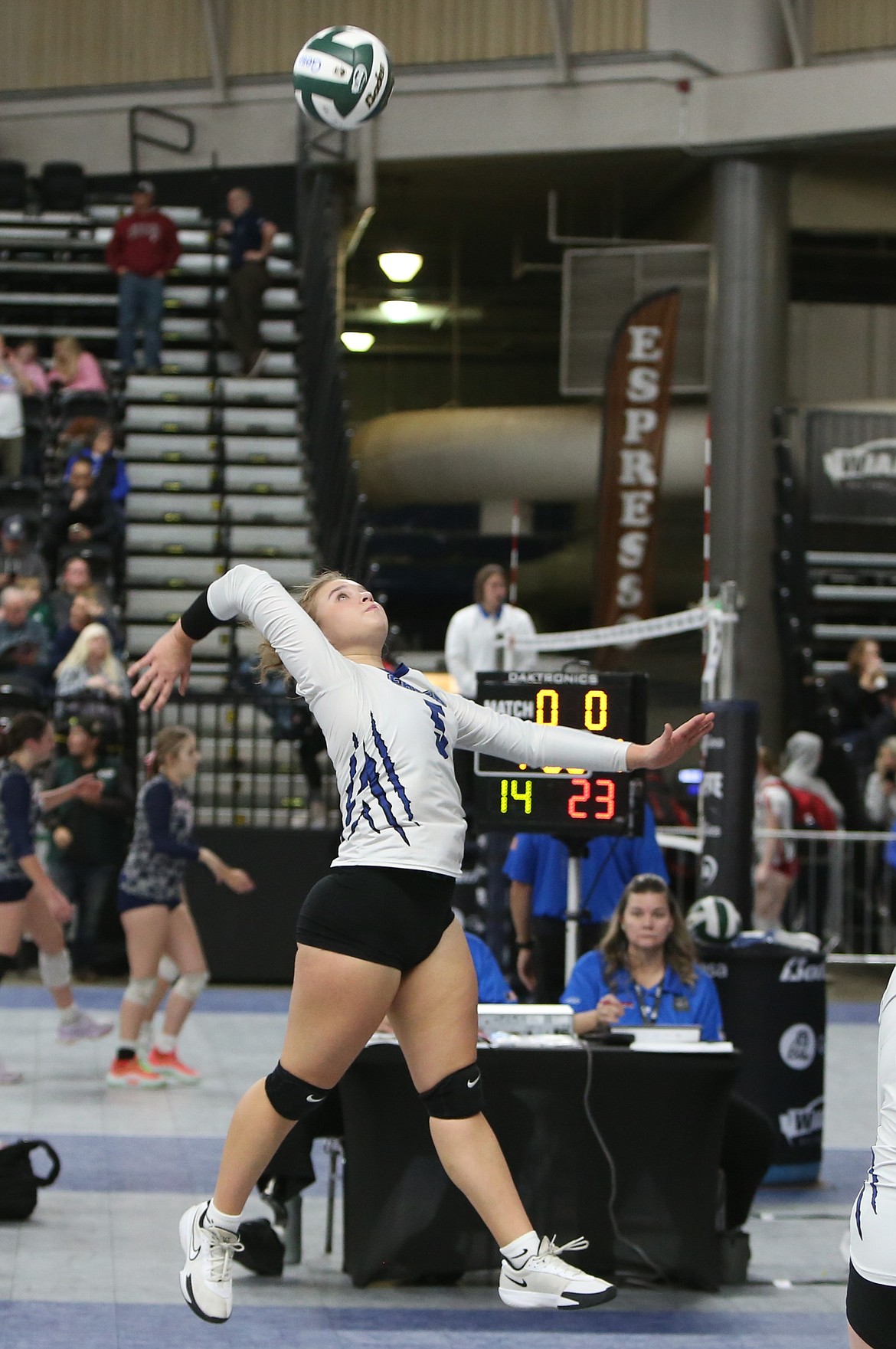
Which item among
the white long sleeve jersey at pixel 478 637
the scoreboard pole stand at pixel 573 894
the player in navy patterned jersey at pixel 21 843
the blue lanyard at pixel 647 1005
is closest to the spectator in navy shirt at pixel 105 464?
the white long sleeve jersey at pixel 478 637

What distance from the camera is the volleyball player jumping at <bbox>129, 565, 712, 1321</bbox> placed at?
13.6ft

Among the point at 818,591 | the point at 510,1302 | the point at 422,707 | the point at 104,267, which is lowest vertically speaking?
the point at 510,1302

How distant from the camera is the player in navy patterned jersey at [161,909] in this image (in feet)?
30.1

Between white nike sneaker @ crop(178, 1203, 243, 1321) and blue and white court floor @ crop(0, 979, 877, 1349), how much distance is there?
101cm

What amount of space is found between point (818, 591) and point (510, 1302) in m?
15.6

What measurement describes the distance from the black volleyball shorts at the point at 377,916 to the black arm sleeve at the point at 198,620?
68cm

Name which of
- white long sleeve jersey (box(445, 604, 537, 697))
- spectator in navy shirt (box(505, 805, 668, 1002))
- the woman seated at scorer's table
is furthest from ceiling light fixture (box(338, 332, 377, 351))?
the woman seated at scorer's table

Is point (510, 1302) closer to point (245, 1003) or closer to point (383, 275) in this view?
point (245, 1003)

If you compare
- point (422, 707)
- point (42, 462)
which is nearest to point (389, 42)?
point (42, 462)

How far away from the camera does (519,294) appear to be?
87.9 ft

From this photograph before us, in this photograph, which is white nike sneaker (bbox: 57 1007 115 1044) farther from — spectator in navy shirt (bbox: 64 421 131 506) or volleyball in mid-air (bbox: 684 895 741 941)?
spectator in navy shirt (bbox: 64 421 131 506)

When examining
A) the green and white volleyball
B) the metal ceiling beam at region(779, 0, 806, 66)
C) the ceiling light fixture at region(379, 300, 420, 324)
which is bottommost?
the green and white volleyball

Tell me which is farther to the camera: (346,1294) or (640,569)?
(640,569)

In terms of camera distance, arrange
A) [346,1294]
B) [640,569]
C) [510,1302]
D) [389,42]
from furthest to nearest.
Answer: [389,42] < [640,569] < [346,1294] < [510,1302]
